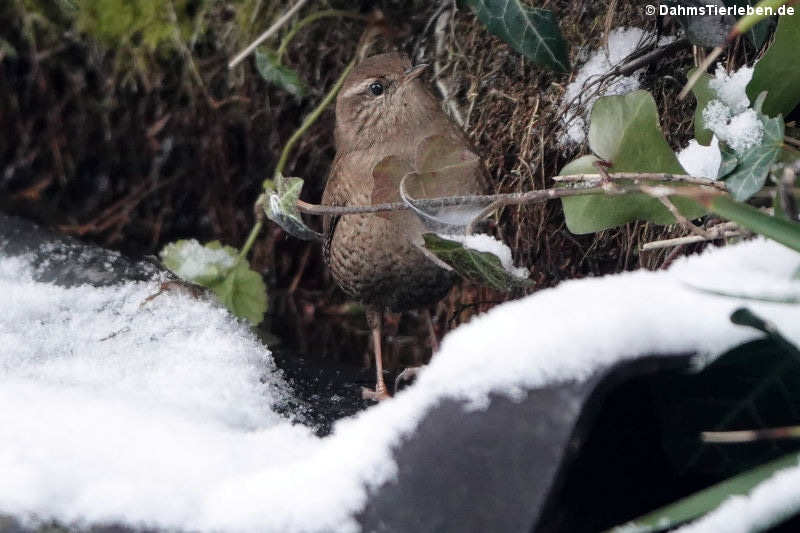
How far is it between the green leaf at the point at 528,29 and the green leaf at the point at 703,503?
0.96 metres

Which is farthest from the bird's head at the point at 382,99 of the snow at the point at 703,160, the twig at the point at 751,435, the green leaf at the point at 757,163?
the twig at the point at 751,435

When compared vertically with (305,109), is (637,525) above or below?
above

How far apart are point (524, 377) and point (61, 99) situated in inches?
90.0

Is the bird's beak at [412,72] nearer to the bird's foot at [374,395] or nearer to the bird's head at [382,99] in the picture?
the bird's head at [382,99]

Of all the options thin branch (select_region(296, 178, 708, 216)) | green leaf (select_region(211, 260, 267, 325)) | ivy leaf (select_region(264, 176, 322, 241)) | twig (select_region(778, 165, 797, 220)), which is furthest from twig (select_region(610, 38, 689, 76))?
green leaf (select_region(211, 260, 267, 325))

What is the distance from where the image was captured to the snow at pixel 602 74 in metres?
1.61

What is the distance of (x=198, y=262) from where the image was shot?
201 centimetres

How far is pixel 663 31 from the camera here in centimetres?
159

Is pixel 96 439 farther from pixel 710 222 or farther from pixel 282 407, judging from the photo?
pixel 710 222

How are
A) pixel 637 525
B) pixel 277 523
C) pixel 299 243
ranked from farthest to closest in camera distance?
pixel 299 243 < pixel 277 523 < pixel 637 525

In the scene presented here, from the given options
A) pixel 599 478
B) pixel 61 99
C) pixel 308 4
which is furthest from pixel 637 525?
pixel 61 99

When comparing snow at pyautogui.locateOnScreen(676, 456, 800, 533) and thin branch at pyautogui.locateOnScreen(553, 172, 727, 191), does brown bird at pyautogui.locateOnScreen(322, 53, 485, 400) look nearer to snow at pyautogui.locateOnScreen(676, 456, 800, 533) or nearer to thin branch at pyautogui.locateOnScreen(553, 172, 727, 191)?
thin branch at pyautogui.locateOnScreen(553, 172, 727, 191)

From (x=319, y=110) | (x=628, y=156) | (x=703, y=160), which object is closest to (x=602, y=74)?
(x=703, y=160)

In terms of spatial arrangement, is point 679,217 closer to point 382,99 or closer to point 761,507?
point 761,507
